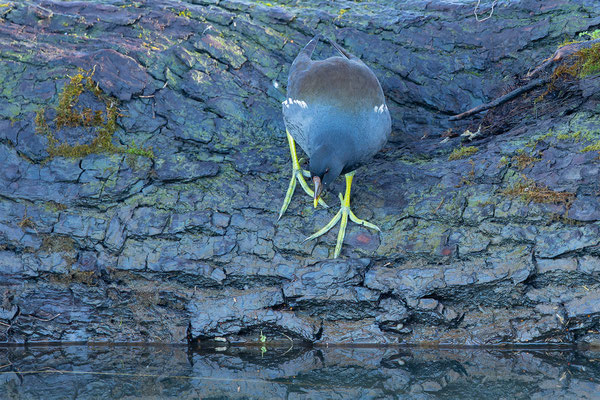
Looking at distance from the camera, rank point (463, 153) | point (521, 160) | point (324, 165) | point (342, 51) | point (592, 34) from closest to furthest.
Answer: point (324, 165)
point (521, 160)
point (463, 153)
point (592, 34)
point (342, 51)

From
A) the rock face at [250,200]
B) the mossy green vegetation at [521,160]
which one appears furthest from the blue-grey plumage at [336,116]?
the mossy green vegetation at [521,160]

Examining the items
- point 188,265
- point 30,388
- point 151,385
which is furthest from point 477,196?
point 30,388

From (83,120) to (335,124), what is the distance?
2355mm

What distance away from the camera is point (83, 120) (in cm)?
548

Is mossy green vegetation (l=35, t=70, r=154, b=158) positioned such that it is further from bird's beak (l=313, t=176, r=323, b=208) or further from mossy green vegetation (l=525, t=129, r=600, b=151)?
mossy green vegetation (l=525, t=129, r=600, b=151)

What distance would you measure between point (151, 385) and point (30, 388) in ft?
2.43

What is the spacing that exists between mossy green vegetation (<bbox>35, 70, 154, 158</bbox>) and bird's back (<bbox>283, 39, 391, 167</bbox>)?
1446mm

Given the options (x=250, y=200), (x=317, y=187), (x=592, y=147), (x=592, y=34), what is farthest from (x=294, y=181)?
(x=592, y=34)

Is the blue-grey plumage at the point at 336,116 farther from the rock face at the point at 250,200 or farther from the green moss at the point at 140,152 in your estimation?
the green moss at the point at 140,152

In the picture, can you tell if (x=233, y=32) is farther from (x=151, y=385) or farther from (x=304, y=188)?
(x=151, y=385)

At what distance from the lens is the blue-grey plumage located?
4.72 meters

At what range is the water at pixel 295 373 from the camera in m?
3.68

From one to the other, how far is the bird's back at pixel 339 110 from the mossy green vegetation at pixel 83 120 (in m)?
1.45

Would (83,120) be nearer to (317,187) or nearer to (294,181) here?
(294,181)
